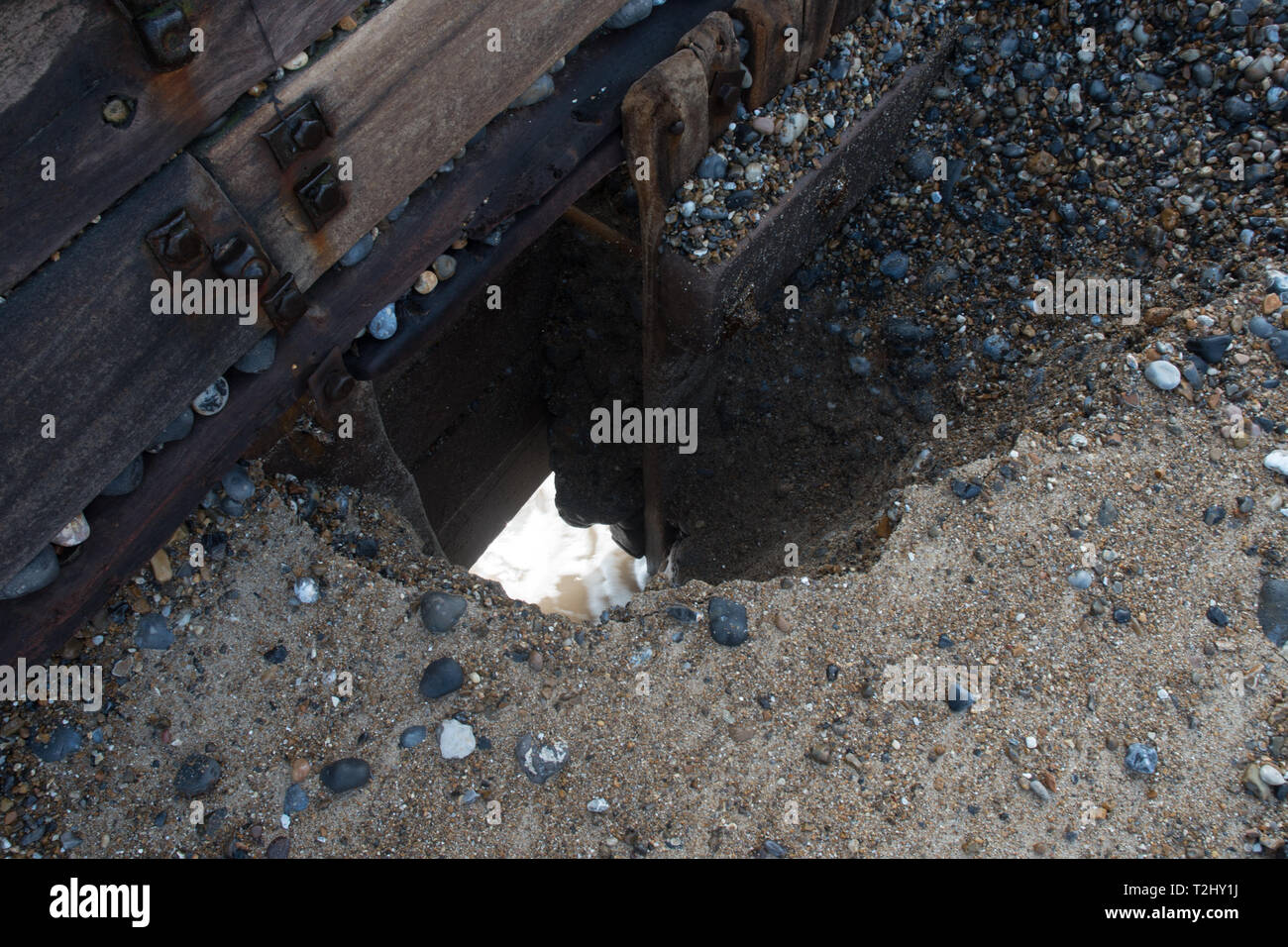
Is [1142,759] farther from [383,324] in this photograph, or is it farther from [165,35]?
[165,35]

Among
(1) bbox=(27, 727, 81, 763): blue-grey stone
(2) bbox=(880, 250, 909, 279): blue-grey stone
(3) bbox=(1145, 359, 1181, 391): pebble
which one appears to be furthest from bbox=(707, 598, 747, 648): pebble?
(2) bbox=(880, 250, 909, 279): blue-grey stone

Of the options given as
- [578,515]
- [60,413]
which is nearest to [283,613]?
[60,413]

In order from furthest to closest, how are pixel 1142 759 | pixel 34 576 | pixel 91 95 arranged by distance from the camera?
1. pixel 1142 759
2. pixel 34 576
3. pixel 91 95

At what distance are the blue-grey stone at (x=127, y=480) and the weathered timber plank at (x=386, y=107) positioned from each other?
0.69 m

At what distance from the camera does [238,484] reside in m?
2.98

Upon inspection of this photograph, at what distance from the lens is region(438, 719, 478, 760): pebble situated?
2727 millimetres

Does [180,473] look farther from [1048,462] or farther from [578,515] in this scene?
[578,515]

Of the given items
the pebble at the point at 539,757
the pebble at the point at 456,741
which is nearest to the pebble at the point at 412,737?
the pebble at the point at 456,741

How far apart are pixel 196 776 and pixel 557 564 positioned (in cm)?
426


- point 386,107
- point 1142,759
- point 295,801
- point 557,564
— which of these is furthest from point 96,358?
point 557,564

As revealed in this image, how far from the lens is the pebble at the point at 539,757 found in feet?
8.87

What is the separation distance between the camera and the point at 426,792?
2.68 meters

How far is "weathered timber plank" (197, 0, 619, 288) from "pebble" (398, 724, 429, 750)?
1.37 m

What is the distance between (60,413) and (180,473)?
0.53 m
